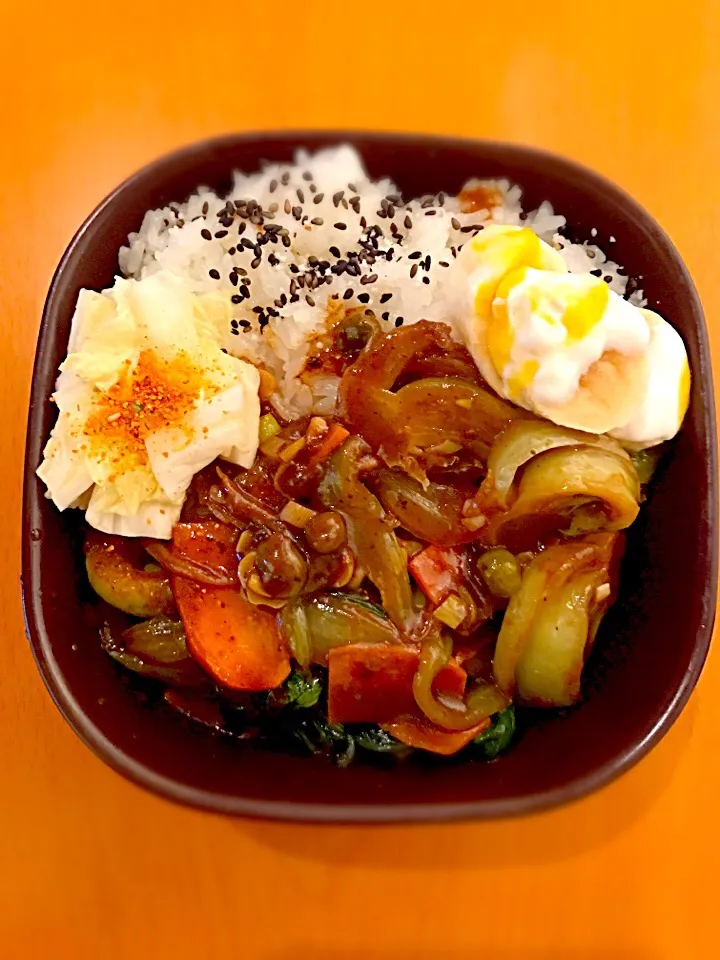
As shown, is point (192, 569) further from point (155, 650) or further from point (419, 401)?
point (419, 401)

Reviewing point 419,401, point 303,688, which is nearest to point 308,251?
point 419,401

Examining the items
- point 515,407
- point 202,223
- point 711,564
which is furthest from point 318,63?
point 711,564

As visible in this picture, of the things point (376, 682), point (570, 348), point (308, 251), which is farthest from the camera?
point (308, 251)

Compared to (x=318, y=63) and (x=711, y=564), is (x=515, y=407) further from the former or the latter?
(x=318, y=63)

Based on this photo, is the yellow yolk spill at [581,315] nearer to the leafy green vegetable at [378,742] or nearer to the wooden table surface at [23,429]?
the wooden table surface at [23,429]

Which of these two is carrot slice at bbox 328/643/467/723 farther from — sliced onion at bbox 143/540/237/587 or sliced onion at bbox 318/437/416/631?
sliced onion at bbox 143/540/237/587

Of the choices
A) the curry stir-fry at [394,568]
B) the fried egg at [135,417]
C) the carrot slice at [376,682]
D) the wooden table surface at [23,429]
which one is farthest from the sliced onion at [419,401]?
the wooden table surface at [23,429]
